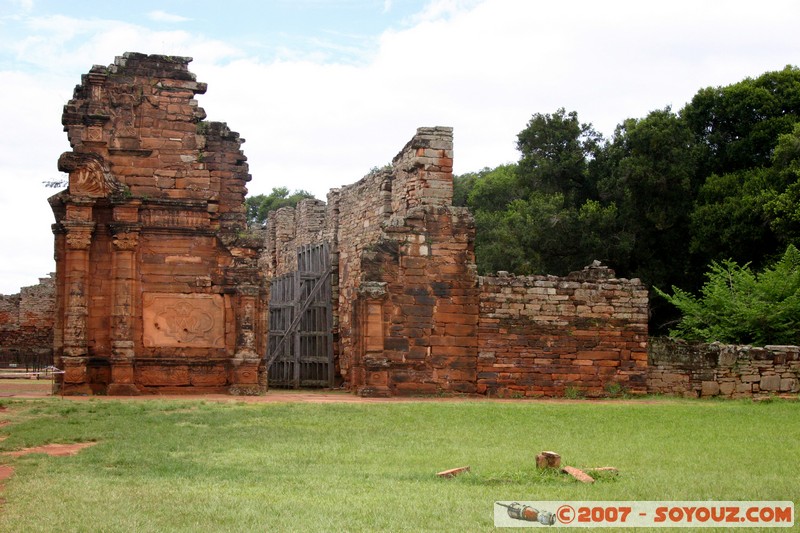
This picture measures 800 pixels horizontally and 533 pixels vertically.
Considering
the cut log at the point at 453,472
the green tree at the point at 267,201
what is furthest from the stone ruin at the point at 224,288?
the green tree at the point at 267,201

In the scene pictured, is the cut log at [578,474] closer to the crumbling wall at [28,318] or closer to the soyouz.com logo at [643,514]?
the soyouz.com logo at [643,514]

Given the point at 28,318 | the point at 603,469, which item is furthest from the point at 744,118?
the point at 603,469

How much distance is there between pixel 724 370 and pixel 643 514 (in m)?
14.6

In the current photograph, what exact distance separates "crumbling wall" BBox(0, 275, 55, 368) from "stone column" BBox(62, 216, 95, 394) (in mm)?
18733

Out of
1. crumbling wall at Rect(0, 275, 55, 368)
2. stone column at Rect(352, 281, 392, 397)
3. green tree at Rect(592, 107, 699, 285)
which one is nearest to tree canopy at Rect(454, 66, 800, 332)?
green tree at Rect(592, 107, 699, 285)

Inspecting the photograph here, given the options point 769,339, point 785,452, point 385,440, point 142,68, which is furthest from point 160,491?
point 769,339

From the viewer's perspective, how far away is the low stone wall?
21.9 m

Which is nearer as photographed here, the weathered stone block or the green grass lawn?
the green grass lawn

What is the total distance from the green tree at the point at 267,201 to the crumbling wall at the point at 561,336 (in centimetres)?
4883

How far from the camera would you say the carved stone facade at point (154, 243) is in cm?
2064

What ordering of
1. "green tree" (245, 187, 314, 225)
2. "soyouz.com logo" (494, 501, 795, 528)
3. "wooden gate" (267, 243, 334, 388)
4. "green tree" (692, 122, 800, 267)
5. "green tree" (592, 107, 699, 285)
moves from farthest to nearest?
"green tree" (245, 187, 314, 225), "green tree" (592, 107, 699, 285), "green tree" (692, 122, 800, 267), "wooden gate" (267, 243, 334, 388), "soyouz.com logo" (494, 501, 795, 528)

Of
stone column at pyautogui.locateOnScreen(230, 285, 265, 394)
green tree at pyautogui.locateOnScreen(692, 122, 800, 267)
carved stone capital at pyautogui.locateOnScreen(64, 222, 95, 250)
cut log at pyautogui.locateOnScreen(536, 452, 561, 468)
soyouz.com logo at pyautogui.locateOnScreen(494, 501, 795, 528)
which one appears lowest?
soyouz.com logo at pyautogui.locateOnScreen(494, 501, 795, 528)

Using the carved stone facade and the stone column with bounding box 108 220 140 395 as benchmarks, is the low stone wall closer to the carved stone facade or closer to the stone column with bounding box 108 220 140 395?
the carved stone facade

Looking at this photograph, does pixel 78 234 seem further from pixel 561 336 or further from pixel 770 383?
pixel 770 383
